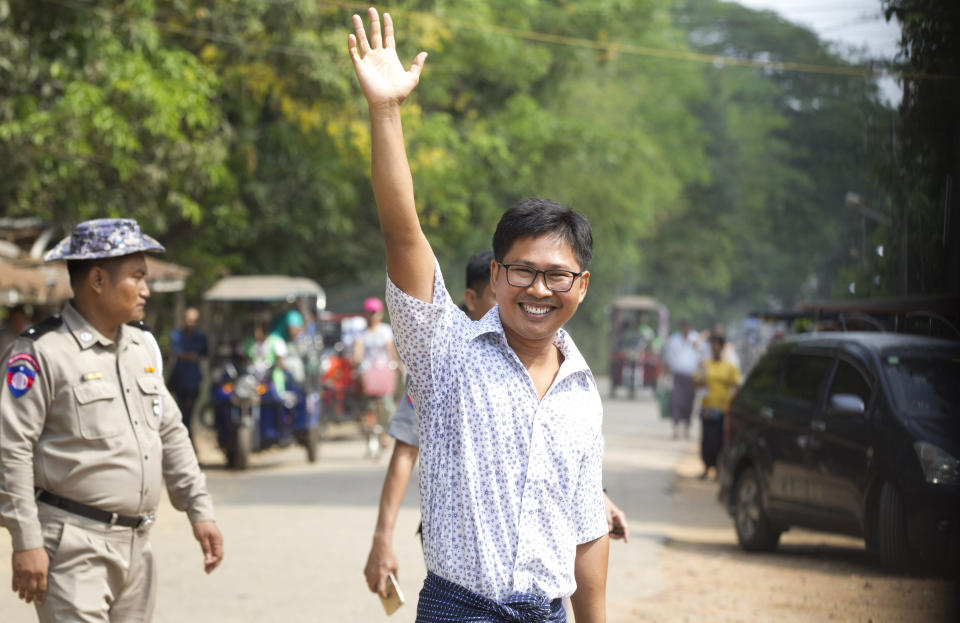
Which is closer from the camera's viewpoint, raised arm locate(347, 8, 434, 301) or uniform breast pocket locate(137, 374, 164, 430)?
raised arm locate(347, 8, 434, 301)

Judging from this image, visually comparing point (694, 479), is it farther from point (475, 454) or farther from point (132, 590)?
point (475, 454)

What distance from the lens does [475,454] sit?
2.86 metres

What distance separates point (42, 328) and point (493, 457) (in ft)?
6.64

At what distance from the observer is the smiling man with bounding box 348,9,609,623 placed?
2.85 meters

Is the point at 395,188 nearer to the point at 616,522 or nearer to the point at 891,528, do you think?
the point at 616,522

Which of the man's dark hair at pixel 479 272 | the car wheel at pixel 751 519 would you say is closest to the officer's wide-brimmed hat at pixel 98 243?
the man's dark hair at pixel 479 272

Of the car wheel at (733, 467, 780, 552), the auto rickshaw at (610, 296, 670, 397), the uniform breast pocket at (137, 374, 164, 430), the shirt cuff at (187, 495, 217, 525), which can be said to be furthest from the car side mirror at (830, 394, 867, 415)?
the auto rickshaw at (610, 296, 670, 397)

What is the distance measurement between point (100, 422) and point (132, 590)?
57 centimetres

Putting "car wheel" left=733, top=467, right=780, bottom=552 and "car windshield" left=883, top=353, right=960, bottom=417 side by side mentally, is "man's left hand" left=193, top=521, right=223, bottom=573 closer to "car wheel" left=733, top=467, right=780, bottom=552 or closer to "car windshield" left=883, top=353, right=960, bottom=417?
"car windshield" left=883, top=353, right=960, bottom=417

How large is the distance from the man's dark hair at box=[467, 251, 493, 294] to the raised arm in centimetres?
164

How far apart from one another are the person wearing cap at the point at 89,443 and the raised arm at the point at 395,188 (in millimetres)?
1613

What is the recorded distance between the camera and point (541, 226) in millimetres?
3035

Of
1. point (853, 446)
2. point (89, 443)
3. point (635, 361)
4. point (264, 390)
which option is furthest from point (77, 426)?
point (635, 361)

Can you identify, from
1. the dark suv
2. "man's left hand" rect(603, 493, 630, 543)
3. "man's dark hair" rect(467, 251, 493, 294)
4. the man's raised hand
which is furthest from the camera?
the dark suv
